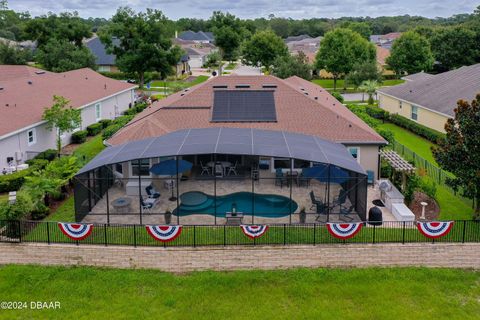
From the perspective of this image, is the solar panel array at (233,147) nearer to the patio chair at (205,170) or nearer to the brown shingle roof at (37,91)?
the patio chair at (205,170)

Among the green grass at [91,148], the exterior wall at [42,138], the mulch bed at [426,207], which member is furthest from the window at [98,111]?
the mulch bed at [426,207]

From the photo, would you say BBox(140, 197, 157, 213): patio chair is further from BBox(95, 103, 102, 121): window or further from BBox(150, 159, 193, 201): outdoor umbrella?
BBox(95, 103, 102, 121): window

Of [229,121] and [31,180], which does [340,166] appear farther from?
[31,180]

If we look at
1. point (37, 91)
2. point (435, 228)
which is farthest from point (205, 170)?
point (37, 91)

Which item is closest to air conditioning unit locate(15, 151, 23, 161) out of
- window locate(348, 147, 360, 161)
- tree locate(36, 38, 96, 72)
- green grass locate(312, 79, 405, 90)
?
window locate(348, 147, 360, 161)

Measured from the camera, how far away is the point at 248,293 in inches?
599

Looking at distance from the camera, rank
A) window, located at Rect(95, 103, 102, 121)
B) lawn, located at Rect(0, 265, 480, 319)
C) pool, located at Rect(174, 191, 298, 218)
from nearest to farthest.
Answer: lawn, located at Rect(0, 265, 480, 319)
pool, located at Rect(174, 191, 298, 218)
window, located at Rect(95, 103, 102, 121)

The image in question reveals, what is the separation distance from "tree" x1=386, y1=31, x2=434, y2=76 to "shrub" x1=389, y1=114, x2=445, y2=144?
30.2 meters

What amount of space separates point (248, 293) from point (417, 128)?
29085 mm

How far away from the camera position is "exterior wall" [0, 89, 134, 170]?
26.0m

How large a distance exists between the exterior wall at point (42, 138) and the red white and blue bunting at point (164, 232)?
1374 cm

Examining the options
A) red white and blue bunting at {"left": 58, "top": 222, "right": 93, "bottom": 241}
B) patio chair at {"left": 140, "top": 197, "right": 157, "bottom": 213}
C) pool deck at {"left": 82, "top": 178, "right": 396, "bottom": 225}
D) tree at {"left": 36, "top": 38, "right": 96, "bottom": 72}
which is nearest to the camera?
red white and blue bunting at {"left": 58, "top": 222, "right": 93, "bottom": 241}

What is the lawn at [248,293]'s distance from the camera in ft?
46.2

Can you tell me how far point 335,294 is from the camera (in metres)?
15.1
